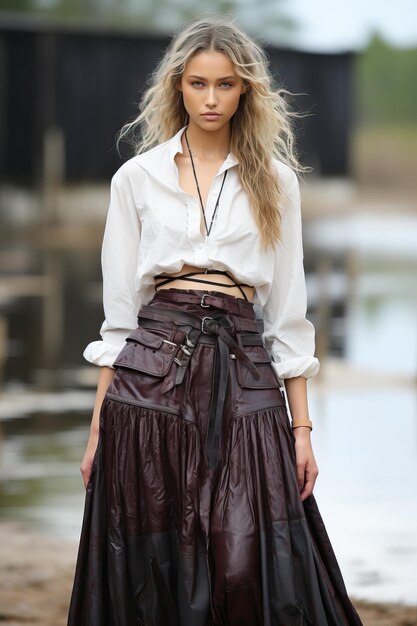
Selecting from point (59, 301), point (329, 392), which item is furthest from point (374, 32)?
point (329, 392)

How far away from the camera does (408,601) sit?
381 cm

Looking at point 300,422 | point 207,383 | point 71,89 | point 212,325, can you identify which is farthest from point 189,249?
point 71,89

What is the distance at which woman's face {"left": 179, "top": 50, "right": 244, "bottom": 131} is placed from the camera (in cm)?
250

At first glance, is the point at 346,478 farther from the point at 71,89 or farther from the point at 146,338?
the point at 71,89

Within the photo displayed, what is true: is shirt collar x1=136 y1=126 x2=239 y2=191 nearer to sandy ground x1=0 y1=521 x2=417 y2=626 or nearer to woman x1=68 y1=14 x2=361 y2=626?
woman x1=68 y1=14 x2=361 y2=626

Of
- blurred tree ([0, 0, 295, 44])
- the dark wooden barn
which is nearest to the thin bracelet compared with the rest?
the dark wooden barn

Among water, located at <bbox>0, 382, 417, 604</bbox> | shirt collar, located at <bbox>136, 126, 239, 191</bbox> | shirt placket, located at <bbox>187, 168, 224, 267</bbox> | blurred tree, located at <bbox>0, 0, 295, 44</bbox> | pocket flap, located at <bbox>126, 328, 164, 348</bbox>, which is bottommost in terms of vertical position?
water, located at <bbox>0, 382, 417, 604</bbox>

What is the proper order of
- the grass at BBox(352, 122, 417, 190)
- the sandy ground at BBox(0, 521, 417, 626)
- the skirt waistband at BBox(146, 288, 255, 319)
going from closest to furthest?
the skirt waistband at BBox(146, 288, 255, 319)
the sandy ground at BBox(0, 521, 417, 626)
the grass at BBox(352, 122, 417, 190)

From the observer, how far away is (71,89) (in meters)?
21.2

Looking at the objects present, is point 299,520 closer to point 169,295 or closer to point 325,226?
point 169,295

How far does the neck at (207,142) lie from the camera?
2596 millimetres

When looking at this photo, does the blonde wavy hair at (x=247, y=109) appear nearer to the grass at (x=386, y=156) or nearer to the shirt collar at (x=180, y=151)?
the shirt collar at (x=180, y=151)

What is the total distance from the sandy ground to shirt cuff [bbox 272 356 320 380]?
3.96 ft

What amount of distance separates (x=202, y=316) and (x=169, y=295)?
79 mm
